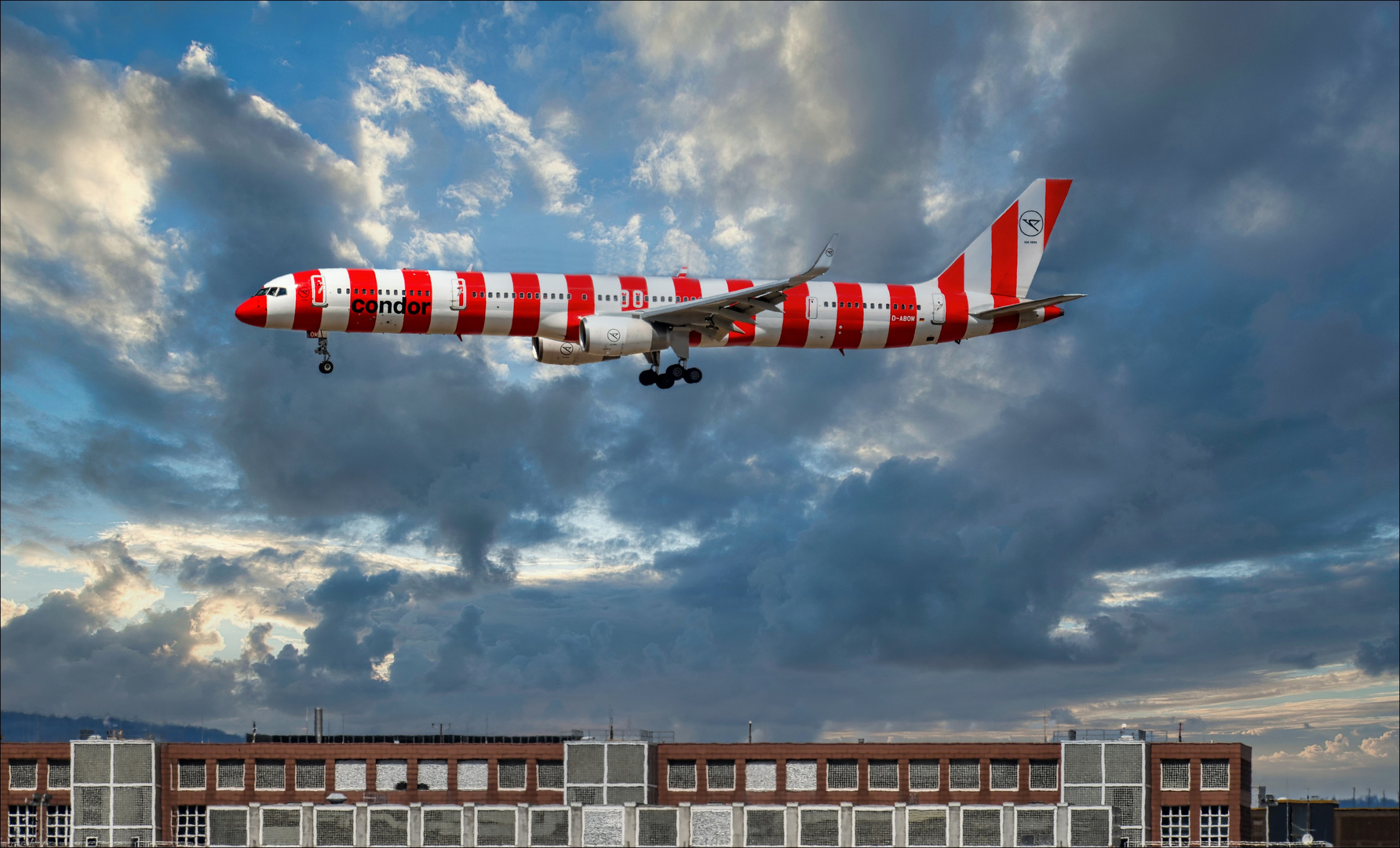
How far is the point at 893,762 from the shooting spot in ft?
297

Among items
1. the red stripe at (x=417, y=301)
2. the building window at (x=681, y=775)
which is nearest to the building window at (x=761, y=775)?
the building window at (x=681, y=775)

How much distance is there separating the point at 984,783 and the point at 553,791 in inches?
1090

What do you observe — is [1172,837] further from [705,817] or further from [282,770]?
[282,770]

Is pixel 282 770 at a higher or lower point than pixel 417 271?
lower

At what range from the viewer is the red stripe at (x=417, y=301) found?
5738 centimetres

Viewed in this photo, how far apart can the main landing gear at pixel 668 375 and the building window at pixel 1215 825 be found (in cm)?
5006

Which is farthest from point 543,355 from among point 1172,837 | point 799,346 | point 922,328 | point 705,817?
point 1172,837

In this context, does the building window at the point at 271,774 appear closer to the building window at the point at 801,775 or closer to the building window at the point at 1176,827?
the building window at the point at 801,775

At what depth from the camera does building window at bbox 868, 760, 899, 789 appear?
90.1 metres

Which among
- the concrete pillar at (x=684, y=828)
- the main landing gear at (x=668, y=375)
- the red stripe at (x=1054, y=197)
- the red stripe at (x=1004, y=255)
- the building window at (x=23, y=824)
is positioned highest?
the red stripe at (x=1054, y=197)

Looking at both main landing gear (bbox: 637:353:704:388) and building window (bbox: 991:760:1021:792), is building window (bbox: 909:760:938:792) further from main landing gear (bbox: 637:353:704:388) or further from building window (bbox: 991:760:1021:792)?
main landing gear (bbox: 637:353:704:388)

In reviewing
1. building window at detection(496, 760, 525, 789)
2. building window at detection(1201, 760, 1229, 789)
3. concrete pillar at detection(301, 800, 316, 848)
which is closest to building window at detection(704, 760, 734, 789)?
building window at detection(496, 760, 525, 789)

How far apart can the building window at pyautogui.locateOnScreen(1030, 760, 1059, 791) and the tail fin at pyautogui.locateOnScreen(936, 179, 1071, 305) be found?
35.5 metres

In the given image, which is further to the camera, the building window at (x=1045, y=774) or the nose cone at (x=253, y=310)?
the building window at (x=1045, y=774)
